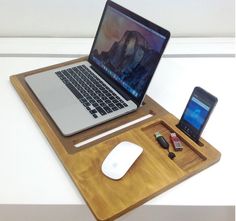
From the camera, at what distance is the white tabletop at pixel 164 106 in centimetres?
64

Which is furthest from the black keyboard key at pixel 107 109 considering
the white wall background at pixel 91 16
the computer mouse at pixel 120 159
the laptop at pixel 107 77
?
the white wall background at pixel 91 16

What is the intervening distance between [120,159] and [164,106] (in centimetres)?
27

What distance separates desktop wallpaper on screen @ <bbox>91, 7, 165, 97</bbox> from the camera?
2.58 ft

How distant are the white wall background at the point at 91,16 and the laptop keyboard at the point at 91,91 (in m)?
0.32

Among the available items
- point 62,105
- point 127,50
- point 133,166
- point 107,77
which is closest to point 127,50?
point 127,50

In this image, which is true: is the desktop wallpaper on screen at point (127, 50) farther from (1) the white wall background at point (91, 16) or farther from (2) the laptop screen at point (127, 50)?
(1) the white wall background at point (91, 16)

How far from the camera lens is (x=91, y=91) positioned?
874 millimetres

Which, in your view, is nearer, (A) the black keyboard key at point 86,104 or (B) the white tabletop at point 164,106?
(B) the white tabletop at point 164,106

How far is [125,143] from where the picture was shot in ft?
2.34

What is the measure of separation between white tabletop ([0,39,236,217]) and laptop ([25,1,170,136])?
0.27ft

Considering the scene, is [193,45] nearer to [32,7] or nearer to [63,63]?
[63,63]

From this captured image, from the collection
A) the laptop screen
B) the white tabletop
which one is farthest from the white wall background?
the laptop screen

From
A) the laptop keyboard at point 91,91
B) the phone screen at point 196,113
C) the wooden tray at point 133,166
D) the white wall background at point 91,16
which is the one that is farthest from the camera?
the white wall background at point 91,16

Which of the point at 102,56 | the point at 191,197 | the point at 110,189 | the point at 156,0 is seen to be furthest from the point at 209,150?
the point at 156,0
